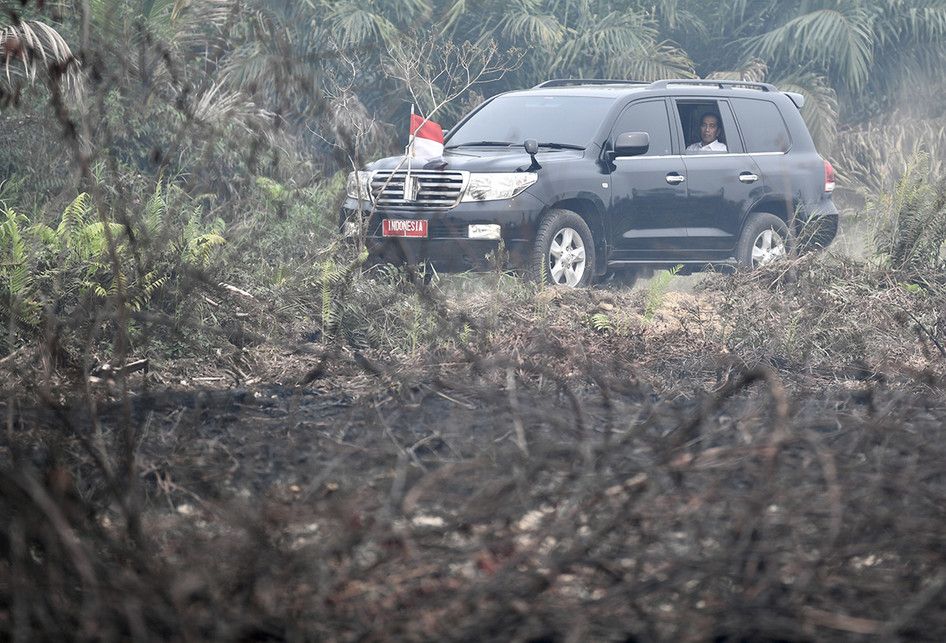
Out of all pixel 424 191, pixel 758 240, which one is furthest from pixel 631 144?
pixel 758 240

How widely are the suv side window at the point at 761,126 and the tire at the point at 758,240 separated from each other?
0.62 meters

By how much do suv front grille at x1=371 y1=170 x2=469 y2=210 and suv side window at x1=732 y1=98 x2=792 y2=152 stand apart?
3007 mm

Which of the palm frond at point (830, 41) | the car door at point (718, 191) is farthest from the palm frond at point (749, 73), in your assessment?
the car door at point (718, 191)

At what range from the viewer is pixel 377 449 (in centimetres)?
430

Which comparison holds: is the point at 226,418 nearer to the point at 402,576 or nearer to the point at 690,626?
the point at 402,576

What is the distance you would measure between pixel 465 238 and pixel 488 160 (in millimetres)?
696

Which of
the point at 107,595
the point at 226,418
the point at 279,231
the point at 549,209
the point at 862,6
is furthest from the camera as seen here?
the point at 862,6

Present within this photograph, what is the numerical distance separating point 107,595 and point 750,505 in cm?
146

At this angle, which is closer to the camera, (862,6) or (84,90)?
(84,90)

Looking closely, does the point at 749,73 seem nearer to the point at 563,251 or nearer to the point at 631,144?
the point at 631,144

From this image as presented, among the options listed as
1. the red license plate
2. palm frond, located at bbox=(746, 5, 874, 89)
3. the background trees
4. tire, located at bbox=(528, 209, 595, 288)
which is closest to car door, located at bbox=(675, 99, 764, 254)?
tire, located at bbox=(528, 209, 595, 288)

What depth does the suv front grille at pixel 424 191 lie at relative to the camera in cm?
943

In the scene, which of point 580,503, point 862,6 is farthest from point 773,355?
point 862,6

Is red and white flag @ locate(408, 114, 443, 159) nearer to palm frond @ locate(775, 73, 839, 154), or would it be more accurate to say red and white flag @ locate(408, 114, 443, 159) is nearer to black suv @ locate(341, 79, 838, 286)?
black suv @ locate(341, 79, 838, 286)
